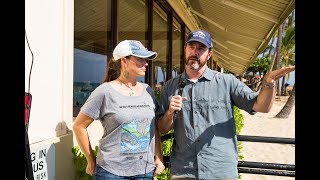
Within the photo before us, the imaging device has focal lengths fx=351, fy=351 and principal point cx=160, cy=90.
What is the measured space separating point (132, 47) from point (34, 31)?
2.27ft

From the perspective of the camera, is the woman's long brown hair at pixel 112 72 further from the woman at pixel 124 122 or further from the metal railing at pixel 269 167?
the metal railing at pixel 269 167

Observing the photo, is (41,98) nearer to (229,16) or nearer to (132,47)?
(132,47)

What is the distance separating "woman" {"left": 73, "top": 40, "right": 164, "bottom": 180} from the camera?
214 centimetres

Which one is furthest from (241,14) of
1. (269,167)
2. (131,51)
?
(131,51)

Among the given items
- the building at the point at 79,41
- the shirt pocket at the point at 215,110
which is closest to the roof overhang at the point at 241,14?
the building at the point at 79,41

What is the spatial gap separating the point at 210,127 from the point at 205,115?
0.26 feet

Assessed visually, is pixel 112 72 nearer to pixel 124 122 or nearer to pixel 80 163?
pixel 124 122

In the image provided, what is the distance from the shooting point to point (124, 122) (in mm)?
2137

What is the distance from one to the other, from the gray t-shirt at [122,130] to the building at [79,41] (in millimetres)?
494

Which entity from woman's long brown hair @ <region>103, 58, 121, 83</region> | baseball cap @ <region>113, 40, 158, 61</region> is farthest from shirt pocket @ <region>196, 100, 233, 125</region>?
woman's long brown hair @ <region>103, 58, 121, 83</region>

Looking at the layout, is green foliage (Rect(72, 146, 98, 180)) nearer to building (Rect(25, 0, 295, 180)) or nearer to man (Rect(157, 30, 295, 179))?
building (Rect(25, 0, 295, 180))

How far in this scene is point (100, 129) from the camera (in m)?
3.74
